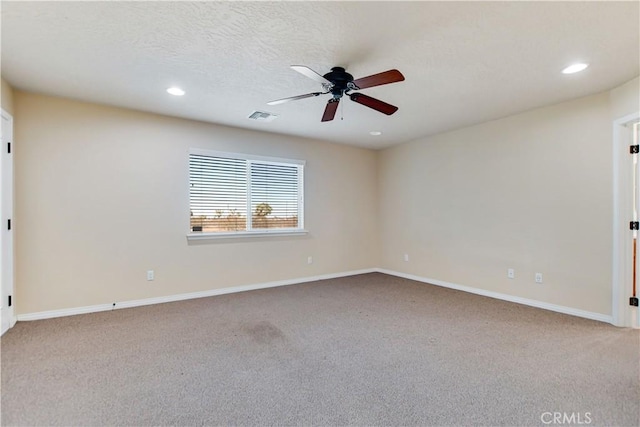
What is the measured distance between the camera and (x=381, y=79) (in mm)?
2240

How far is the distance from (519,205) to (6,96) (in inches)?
238

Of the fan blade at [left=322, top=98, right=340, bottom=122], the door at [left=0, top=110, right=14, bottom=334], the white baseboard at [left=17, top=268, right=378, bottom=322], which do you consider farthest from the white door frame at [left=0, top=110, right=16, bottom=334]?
the fan blade at [left=322, top=98, right=340, bottom=122]

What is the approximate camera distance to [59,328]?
3104 millimetres

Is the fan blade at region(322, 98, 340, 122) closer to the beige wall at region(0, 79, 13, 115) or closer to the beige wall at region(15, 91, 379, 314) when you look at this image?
the beige wall at region(15, 91, 379, 314)

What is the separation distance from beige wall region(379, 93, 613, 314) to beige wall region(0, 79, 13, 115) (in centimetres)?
544

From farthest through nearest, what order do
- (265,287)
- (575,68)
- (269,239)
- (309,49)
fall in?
(269,239) < (265,287) < (575,68) < (309,49)

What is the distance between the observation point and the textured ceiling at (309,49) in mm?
1993

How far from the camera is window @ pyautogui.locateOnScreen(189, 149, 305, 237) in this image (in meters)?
4.38

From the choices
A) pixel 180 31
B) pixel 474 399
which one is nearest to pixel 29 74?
pixel 180 31

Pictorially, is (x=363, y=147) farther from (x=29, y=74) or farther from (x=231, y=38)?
(x=29, y=74)

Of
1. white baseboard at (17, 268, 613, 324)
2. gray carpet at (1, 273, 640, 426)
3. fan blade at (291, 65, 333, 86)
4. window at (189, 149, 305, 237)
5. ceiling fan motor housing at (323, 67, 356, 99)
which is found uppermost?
ceiling fan motor housing at (323, 67, 356, 99)

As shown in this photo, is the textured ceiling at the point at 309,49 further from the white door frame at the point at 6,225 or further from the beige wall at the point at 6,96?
the white door frame at the point at 6,225

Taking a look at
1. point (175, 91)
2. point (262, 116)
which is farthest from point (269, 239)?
point (175, 91)

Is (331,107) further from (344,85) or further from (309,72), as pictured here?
(309,72)
